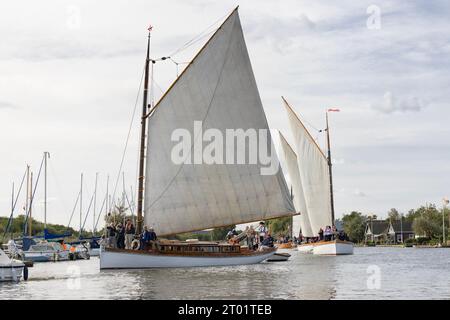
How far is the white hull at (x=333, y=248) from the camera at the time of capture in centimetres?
9444

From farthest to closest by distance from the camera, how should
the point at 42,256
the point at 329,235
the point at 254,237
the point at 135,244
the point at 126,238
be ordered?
the point at 329,235 < the point at 42,256 < the point at 254,237 < the point at 126,238 < the point at 135,244

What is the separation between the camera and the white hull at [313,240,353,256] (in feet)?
310

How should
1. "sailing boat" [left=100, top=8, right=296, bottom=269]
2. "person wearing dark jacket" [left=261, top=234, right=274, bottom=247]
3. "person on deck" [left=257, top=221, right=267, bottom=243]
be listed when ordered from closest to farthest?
Result: "sailing boat" [left=100, top=8, right=296, bottom=269], "person on deck" [left=257, top=221, right=267, bottom=243], "person wearing dark jacket" [left=261, top=234, right=274, bottom=247]

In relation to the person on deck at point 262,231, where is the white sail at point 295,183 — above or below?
above

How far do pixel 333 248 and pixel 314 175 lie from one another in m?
12.7

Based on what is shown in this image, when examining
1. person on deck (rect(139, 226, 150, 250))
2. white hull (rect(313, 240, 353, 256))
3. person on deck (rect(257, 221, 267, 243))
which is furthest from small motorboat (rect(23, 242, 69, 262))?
person on deck (rect(139, 226, 150, 250))

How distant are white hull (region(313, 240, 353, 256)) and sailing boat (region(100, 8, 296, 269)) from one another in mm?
36123

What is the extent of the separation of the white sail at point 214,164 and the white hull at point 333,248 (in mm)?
37189

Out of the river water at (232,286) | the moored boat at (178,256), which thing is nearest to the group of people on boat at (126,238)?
the moored boat at (178,256)

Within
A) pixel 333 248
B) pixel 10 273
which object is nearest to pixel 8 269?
pixel 10 273

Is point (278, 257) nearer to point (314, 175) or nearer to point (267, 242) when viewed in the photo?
point (267, 242)

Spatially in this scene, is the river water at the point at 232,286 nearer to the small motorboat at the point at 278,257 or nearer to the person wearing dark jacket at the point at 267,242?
the person wearing dark jacket at the point at 267,242

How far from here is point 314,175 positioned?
10288 cm

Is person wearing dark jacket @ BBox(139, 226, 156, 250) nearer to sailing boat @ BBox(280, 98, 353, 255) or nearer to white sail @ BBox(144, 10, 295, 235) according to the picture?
white sail @ BBox(144, 10, 295, 235)
